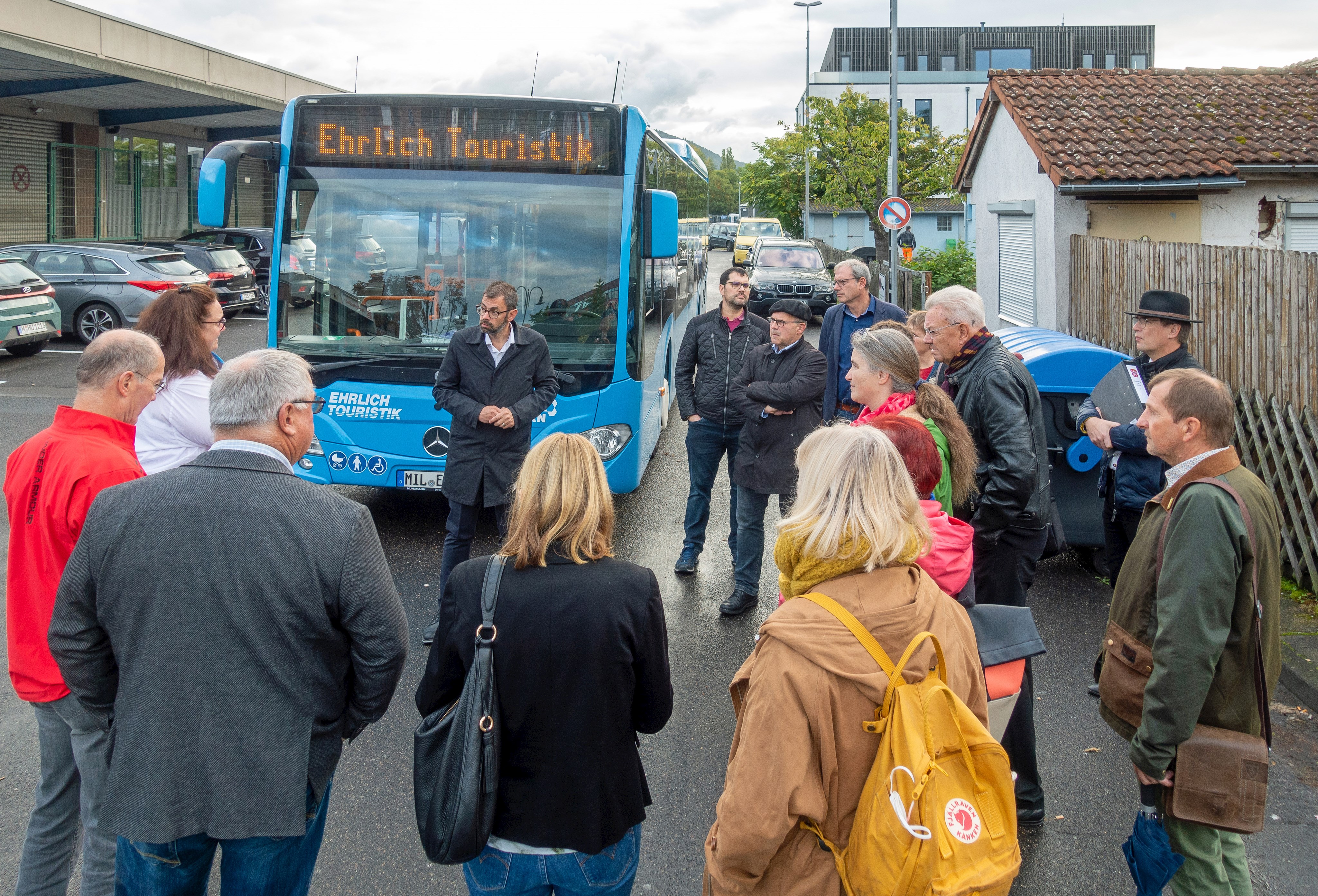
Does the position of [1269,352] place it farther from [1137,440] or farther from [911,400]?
[911,400]

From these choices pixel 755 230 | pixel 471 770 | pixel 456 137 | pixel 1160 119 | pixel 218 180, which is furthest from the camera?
pixel 755 230

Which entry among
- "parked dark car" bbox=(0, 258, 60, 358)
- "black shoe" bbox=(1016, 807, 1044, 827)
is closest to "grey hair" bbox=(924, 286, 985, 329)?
"black shoe" bbox=(1016, 807, 1044, 827)

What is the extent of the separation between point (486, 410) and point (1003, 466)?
2.82m

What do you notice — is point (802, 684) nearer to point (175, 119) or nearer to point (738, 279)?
point (738, 279)

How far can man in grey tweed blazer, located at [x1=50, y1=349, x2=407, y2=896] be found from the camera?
2.29m

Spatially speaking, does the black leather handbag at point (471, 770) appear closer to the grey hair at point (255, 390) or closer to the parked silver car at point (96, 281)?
the grey hair at point (255, 390)

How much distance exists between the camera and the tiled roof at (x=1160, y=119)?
12789 mm

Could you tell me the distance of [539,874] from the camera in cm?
239

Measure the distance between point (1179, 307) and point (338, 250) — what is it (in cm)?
513

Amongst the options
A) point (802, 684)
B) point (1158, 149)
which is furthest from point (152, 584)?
point (1158, 149)

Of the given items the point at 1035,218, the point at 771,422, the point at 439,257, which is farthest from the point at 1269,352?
the point at 1035,218

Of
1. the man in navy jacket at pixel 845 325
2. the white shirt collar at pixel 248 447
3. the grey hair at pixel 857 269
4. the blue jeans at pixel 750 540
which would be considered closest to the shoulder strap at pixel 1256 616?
the white shirt collar at pixel 248 447

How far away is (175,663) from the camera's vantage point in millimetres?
2309

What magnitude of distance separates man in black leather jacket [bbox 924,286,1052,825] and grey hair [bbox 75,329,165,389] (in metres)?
2.98
